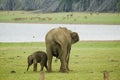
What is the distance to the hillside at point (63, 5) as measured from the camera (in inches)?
1996

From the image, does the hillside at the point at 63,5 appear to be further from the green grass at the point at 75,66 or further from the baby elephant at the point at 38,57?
the baby elephant at the point at 38,57

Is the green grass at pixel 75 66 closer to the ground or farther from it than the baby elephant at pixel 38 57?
closer to the ground

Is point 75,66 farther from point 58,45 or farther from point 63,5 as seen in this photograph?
point 63,5

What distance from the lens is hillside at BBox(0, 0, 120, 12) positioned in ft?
166

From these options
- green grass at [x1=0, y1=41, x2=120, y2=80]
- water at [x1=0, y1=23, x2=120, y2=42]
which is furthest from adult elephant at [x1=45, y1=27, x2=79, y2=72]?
water at [x1=0, y1=23, x2=120, y2=42]

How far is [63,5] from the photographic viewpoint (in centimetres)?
7706

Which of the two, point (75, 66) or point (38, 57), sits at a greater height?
point (38, 57)

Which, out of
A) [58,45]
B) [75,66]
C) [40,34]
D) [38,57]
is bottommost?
[40,34]

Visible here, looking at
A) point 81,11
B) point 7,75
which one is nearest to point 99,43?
point 7,75

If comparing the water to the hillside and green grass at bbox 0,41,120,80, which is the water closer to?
the hillside

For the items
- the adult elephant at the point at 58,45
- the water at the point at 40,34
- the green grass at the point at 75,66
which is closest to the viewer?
the green grass at the point at 75,66

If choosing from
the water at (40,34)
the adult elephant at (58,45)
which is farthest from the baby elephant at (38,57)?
the water at (40,34)

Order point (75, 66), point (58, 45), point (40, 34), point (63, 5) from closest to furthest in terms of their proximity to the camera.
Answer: point (58, 45)
point (75, 66)
point (40, 34)
point (63, 5)

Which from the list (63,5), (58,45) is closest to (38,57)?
(58,45)
